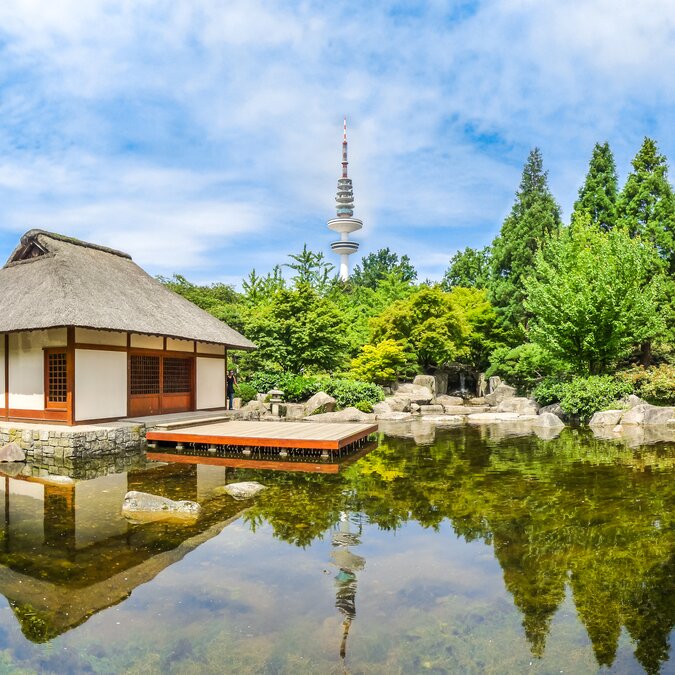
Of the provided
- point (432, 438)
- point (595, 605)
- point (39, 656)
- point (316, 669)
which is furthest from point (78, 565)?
point (432, 438)

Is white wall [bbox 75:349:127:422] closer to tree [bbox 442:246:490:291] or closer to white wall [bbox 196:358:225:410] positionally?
white wall [bbox 196:358:225:410]

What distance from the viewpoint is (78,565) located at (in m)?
5.71

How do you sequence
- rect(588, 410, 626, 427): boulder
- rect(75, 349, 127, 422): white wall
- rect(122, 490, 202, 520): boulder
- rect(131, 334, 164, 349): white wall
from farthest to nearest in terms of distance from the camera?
rect(588, 410, 626, 427): boulder → rect(131, 334, 164, 349): white wall → rect(75, 349, 127, 422): white wall → rect(122, 490, 202, 520): boulder

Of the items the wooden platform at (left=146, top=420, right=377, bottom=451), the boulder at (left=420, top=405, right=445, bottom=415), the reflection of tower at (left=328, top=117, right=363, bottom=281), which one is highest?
the reflection of tower at (left=328, top=117, right=363, bottom=281)

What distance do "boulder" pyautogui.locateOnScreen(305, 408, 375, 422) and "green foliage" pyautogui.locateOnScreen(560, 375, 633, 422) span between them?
7540 millimetres

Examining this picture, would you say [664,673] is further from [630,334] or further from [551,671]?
[630,334]

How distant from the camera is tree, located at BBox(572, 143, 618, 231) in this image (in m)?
29.3

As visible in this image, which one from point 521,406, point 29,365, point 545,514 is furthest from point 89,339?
point 521,406

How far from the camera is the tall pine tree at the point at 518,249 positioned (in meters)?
30.5

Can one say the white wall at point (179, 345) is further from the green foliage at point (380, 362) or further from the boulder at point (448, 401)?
the boulder at point (448, 401)

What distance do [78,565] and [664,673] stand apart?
17.5ft

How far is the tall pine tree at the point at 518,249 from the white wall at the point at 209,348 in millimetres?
17024

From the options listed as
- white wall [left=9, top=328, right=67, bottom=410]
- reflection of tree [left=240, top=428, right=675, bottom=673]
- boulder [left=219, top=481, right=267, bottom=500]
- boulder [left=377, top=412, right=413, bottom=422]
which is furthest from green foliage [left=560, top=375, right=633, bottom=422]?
white wall [left=9, top=328, right=67, bottom=410]

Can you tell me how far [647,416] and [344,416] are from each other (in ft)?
34.3
